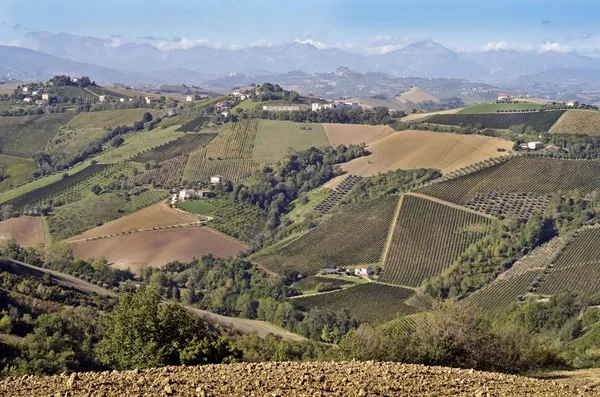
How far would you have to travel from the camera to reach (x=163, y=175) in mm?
100250

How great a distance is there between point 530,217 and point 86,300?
155ft

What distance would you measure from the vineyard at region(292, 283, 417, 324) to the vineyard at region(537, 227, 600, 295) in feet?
38.7

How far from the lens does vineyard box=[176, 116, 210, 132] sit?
121438 mm

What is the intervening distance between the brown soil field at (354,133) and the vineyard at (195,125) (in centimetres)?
2382

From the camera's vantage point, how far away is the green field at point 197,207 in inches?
3378

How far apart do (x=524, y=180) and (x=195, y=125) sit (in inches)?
2612

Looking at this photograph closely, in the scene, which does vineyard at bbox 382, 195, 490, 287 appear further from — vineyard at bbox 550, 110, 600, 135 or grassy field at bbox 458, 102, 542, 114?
grassy field at bbox 458, 102, 542, 114

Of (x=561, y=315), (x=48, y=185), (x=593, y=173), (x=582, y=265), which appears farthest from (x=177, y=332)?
(x=48, y=185)

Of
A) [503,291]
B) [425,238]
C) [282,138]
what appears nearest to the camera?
[503,291]

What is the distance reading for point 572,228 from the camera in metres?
67.7


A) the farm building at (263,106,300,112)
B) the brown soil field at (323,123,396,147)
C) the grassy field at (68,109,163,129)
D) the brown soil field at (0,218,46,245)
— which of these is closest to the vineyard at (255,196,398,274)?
the brown soil field at (0,218,46,245)

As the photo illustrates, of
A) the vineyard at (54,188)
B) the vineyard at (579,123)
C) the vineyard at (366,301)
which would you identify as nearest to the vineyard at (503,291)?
the vineyard at (366,301)

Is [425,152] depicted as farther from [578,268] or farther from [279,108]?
[279,108]

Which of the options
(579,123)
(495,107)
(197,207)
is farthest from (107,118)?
(579,123)
